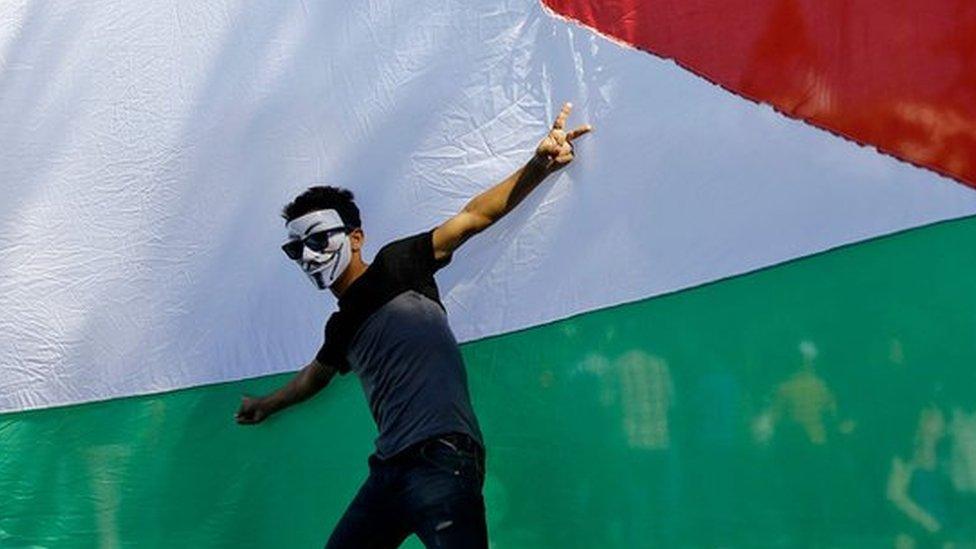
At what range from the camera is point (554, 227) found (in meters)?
4.13

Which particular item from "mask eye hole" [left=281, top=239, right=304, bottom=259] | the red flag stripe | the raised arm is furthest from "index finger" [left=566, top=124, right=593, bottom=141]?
the raised arm

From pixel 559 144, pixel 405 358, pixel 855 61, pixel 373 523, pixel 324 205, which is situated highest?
pixel 855 61

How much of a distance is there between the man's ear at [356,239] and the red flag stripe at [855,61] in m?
0.81

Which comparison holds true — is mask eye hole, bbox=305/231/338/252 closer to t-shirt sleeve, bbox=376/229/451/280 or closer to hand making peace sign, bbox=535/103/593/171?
t-shirt sleeve, bbox=376/229/451/280

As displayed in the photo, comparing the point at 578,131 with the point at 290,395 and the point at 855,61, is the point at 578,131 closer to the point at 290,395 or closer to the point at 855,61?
the point at 855,61

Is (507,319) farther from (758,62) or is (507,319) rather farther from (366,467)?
(758,62)

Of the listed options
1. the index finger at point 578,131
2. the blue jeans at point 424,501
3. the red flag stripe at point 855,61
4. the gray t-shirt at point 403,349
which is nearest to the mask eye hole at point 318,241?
the gray t-shirt at point 403,349

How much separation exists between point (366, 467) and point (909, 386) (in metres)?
1.35

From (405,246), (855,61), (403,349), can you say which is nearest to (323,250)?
(405,246)

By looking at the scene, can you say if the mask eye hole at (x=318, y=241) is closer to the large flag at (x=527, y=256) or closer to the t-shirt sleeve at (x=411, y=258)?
the t-shirt sleeve at (x=411, y=258)

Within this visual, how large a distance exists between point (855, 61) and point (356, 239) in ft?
4.00

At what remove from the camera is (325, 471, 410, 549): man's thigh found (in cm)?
382

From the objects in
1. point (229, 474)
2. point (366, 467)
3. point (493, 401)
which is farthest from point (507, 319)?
point (229, 474)

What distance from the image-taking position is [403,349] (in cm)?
385
